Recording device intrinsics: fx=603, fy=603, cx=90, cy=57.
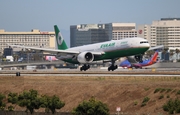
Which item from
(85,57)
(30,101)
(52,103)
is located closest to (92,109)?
(52,103)

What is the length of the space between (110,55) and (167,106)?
53.9 meters

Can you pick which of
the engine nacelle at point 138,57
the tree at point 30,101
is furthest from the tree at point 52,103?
the engine nacelle at point 138,57

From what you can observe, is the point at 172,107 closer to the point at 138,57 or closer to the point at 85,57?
the point at 138,57

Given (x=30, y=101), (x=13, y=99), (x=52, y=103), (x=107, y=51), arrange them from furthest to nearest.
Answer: (x=107, y=51) → (x=13, y=99) → (x=30, y=101) → (x=52, y=103)

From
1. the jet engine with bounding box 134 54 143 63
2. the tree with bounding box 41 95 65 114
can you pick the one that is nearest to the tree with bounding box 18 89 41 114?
the tree with bounding box 41 95 65 114

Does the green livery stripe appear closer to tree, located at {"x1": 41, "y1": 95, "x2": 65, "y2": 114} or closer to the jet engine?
the jet engine

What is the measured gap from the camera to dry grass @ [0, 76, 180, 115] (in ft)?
216

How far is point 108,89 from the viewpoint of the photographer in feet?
242

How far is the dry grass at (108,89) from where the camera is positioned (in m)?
65.8

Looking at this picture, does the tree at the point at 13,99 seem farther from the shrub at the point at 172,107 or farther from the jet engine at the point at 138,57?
the jet engine at the point at 138,57

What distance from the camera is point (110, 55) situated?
109 m

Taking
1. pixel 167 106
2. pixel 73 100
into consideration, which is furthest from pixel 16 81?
pixel 167 106

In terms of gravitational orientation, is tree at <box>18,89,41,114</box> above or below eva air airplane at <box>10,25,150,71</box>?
below

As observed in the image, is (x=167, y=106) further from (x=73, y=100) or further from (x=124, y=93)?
(x=73, y=100)
